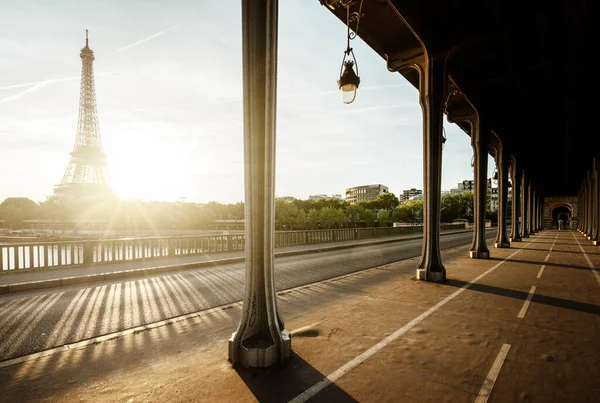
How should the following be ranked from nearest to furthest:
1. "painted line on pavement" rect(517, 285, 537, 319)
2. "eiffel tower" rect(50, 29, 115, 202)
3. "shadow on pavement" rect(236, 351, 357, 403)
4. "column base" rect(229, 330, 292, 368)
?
1. "shadow on pavement" rect(236, 351, 357, 403)
2. "column base" rect(229, 330, 292, 368)
3. "painted line on pavement" rect(517, 285, 537, 319)
4. "eiffel tower" rect(50, 29, 115, 202)

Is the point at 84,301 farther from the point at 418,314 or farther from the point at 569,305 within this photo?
the point at 569,305

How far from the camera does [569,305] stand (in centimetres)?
721

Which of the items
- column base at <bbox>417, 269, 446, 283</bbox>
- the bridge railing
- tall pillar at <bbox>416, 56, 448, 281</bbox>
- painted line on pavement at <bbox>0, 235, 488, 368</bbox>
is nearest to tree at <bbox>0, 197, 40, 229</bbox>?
the bridge railing

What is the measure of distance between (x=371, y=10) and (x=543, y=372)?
9.81 meters

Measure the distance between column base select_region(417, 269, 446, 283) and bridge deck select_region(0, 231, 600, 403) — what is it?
2.35 m

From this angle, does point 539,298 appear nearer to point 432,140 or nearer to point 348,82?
point 432,140

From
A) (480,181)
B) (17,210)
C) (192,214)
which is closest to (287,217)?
(192,214)

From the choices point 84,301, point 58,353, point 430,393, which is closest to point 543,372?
point 430,393

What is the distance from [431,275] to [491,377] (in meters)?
6.42

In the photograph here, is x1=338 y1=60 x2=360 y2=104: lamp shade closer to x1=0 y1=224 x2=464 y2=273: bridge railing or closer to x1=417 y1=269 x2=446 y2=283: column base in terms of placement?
x1=417 y1=269 x2=446 y2=283: column base

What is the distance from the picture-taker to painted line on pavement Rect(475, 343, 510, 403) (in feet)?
11.2

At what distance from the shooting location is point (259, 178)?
429 centimetres

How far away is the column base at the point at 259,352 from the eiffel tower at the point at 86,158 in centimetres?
9893

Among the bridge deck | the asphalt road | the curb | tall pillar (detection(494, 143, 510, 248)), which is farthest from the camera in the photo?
tall pillar (detection(494, 143, 510, 248))
